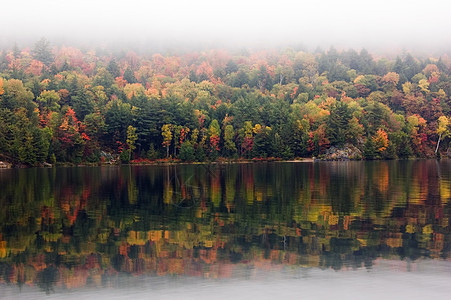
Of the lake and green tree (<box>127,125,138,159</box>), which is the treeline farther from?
the lake

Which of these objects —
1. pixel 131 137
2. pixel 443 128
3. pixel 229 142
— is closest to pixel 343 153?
pixel 229 142

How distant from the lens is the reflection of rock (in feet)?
380

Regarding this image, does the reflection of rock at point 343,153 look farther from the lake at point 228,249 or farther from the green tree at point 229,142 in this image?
the lake at point 228,249

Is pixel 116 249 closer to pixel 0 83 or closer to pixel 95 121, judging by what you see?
pixel 95 121

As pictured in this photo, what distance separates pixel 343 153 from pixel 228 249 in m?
104

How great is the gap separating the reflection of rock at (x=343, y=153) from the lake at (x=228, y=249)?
86559 millimetres

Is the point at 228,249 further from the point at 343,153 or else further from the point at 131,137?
the point at 343,153

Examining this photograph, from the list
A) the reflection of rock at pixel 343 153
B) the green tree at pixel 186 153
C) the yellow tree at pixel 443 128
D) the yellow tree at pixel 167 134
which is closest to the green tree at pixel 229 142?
the green tree at pixel 186 153

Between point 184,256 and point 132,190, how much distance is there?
74.2ft

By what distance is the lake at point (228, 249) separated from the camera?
43.8 feet

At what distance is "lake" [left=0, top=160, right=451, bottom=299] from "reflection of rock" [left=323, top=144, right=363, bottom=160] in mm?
86559

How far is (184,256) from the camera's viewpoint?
16.5m

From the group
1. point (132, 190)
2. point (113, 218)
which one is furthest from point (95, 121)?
point (113, 218)

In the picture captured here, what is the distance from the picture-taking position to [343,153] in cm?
11700
